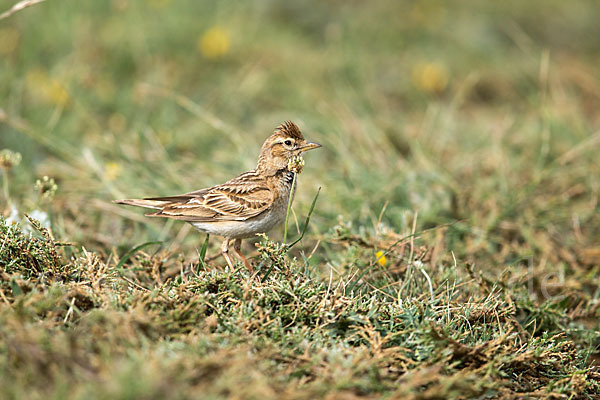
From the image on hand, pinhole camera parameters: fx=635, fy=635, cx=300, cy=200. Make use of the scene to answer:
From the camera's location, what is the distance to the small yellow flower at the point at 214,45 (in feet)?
29.5

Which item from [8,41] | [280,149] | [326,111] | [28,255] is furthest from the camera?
[8,41]

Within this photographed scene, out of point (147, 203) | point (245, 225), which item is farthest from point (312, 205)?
point (147, 203)

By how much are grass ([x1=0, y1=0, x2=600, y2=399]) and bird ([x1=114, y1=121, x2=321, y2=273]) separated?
25 centimetres

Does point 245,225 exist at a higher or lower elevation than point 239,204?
lower

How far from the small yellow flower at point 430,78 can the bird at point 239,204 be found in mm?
4991

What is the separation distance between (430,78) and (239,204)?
5.63 metres

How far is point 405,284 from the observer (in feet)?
12.5

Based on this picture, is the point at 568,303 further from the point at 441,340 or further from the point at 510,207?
the point at 441,340

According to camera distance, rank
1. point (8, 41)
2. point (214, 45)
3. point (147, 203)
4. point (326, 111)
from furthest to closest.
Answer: point (214, 45), point (8, 41), point (326, 111), point (147, 203)

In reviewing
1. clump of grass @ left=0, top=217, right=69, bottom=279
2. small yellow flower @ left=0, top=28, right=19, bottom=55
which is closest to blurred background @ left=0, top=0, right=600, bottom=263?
small yellow flower @ left=0, top=28, right=19, bottom=55

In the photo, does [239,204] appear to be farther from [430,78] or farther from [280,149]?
[430,78]

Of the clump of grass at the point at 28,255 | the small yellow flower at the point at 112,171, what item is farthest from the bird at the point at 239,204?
the small yellow flower at the point at 112,171

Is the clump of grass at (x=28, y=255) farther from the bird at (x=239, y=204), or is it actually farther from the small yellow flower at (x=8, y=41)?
the small yellow flower at (x=8, y=41)

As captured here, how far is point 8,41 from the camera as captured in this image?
25.9 ft
